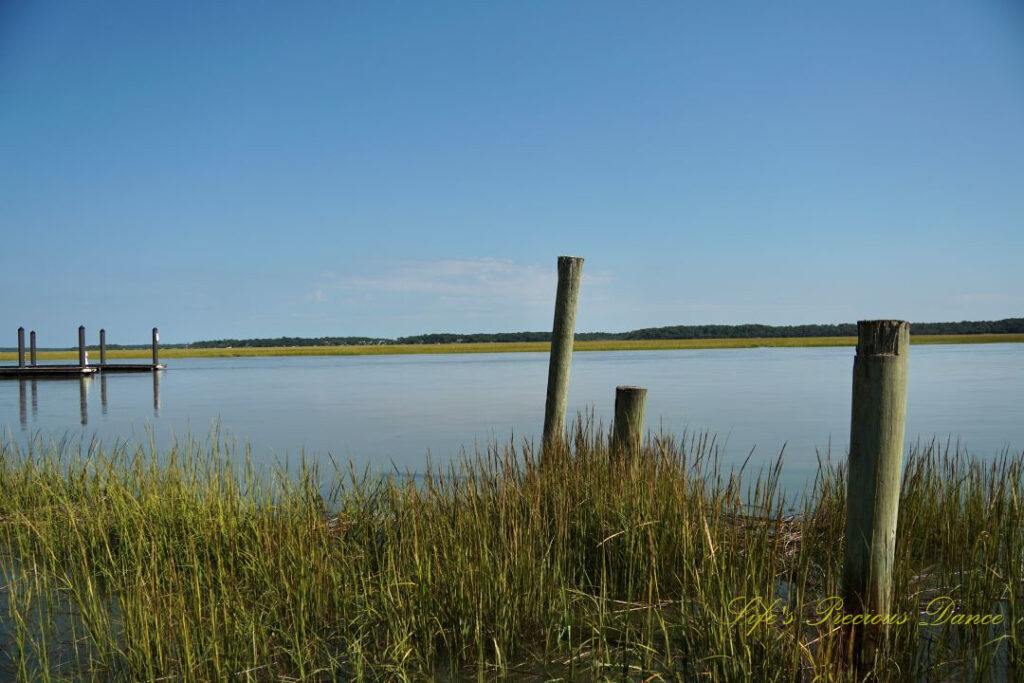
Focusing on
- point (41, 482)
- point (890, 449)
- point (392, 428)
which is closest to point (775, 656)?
point (890, 449)

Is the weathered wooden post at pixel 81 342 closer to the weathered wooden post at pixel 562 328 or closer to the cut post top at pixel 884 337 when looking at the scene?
the weathered wooden post at pixel 562 328

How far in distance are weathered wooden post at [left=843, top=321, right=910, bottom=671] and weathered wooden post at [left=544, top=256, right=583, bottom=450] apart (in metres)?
3.59

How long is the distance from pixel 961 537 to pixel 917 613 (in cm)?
168

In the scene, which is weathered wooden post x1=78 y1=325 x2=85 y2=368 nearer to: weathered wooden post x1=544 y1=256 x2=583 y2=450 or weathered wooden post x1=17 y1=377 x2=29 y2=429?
weathered wooden post x1=17 y1=377 x2=29 y2=429

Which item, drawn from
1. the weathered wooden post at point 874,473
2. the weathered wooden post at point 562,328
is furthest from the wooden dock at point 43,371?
the weathered wooden post at point 874,473

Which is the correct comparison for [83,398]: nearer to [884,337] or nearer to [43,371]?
[43,371]

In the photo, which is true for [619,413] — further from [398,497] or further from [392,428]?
[392,428]

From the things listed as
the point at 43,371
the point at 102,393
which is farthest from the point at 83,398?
the point at 43,371

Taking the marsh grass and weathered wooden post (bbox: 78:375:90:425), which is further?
weathered wooden post (bbox: 78:375:90:425)

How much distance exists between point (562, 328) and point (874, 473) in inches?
151

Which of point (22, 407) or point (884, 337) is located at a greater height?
point (884, 337)

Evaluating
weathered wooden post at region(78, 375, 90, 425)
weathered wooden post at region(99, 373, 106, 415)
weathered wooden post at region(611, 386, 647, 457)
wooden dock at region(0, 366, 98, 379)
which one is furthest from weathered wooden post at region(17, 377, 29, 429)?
weathered wooden post at region(611, 386, 647, 457)

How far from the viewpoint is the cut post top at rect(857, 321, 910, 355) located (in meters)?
3.26

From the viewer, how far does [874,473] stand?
3.35 m
